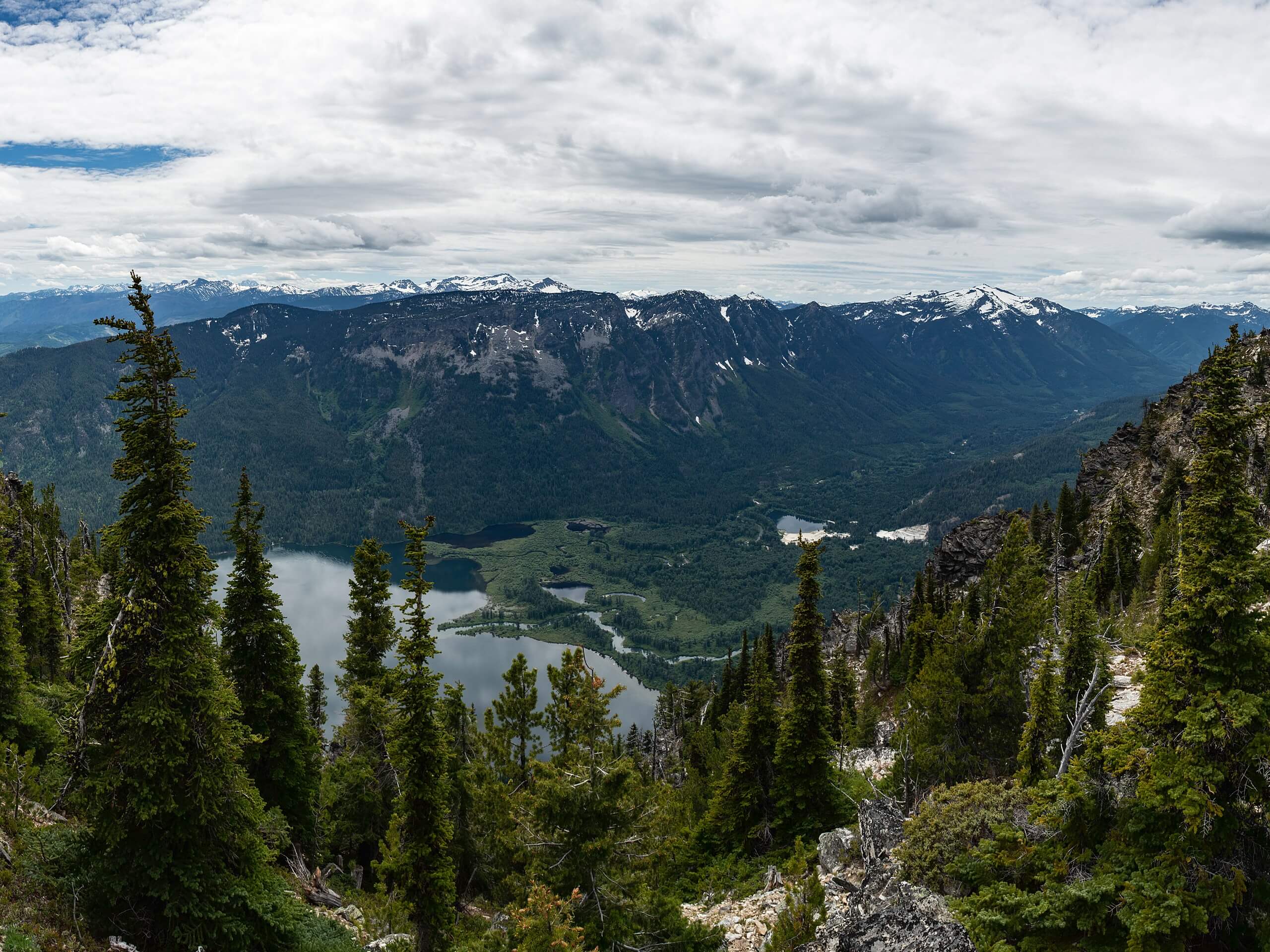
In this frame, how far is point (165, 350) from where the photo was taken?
19.7 m

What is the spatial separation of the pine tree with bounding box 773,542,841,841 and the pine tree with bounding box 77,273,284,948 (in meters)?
23.0

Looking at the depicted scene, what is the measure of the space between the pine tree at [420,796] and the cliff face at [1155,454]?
76.5 m

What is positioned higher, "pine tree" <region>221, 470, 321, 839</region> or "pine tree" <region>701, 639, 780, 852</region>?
"pine tree" <region>221, 470, 321, 839</region>

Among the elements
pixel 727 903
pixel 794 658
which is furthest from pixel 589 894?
pixel 794 658

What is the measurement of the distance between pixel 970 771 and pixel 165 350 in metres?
34.5

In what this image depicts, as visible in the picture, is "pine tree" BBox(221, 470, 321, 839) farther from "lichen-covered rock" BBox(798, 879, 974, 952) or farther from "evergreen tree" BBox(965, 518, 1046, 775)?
"evergreen tree" BBox(965, 518, 1046, 775)

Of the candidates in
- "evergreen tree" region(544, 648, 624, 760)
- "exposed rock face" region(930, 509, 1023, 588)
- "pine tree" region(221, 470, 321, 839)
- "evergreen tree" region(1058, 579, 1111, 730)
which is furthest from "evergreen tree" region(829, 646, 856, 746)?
"evergreen tree" region(544, 648, 624, 760)

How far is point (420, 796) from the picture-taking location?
26.1m

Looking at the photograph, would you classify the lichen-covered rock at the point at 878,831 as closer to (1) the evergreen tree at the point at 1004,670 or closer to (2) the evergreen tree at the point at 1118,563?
(1) the evergreen tree at the point at 1004,670

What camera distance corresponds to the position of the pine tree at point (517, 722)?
41125 mm

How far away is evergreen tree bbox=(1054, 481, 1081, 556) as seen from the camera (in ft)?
326

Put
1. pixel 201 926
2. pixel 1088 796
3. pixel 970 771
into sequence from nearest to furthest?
1. pixel 1088 796
2. pixel 201 926
3. pixel 970 771

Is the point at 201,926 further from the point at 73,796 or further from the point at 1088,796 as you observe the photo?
the point at 1088,796

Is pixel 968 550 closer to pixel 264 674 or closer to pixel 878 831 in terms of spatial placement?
pixel 878 831
